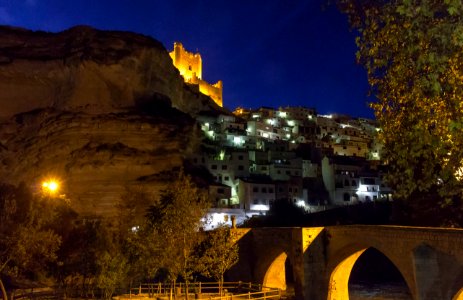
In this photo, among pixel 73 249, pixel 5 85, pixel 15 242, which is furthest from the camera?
pixel 5 85

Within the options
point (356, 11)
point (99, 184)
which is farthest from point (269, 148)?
point (356, 11)

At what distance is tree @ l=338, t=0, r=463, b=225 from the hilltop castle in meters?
98.0

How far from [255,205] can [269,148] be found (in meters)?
20.3

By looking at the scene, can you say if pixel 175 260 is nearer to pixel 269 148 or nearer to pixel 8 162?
pixel 8 162

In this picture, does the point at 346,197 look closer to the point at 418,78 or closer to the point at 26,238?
the point at 26,238

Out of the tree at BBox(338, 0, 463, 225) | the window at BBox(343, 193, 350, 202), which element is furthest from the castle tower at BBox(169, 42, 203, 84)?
the tree at BBox(338, 0, 463, 225)

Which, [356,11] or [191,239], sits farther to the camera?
[191,239]

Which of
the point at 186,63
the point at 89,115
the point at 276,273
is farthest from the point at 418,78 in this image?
the point at 186,63

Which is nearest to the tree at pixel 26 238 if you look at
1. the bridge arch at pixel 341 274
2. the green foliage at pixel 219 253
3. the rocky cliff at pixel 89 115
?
the green foliage at pixel 219 253

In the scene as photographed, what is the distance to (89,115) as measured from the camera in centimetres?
6525

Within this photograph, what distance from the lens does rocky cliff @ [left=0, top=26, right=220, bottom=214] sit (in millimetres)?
58250

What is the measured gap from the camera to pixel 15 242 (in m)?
19.8

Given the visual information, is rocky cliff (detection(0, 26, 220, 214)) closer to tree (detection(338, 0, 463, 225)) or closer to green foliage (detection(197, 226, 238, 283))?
green foliage (detection(197, 226, 238, 283))

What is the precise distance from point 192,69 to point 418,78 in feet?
342
